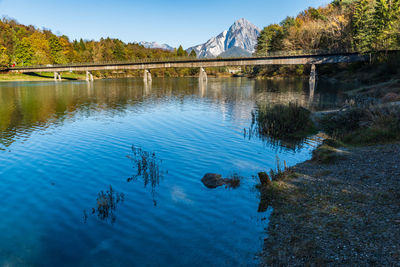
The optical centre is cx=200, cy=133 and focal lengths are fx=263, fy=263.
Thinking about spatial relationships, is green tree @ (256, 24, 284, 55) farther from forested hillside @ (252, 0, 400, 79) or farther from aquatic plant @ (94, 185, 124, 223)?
aquatic plant @ (94, 185, 124, 223)

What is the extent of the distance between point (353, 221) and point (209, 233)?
5.07 m

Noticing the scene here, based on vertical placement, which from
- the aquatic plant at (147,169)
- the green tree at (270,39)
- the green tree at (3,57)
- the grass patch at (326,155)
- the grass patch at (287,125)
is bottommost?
the aquatic plant at (147,169)

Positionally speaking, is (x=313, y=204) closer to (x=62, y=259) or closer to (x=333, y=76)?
(x=62, y=259)

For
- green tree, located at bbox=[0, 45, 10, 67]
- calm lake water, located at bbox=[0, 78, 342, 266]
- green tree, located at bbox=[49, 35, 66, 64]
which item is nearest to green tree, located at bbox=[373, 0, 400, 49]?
calm lake water, located at bbox=[0, 78, 342, 266]

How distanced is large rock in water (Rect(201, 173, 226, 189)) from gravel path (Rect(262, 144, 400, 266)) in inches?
133

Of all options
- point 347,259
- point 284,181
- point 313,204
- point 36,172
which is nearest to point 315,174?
point 284,181

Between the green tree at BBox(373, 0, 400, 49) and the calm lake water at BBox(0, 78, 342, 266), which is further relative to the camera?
the green tree at BBox(373, 0, 400, 49)

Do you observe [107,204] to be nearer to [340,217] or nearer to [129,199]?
[129,199]

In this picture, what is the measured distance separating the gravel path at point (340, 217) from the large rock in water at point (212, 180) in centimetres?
338

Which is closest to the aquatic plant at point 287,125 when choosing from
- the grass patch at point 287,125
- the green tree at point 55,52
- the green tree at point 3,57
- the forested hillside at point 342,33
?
the grass patch at point 287,125

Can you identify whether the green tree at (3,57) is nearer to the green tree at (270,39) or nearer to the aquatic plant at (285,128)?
the green tree at (270,39)

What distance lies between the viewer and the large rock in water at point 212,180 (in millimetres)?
13897

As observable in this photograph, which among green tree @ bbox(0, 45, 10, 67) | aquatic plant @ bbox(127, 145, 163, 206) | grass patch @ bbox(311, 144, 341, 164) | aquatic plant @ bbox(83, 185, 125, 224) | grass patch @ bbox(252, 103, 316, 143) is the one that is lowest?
aquatic plant @ bbox(83, 185, 125, 224)

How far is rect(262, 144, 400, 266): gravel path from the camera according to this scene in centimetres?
758
